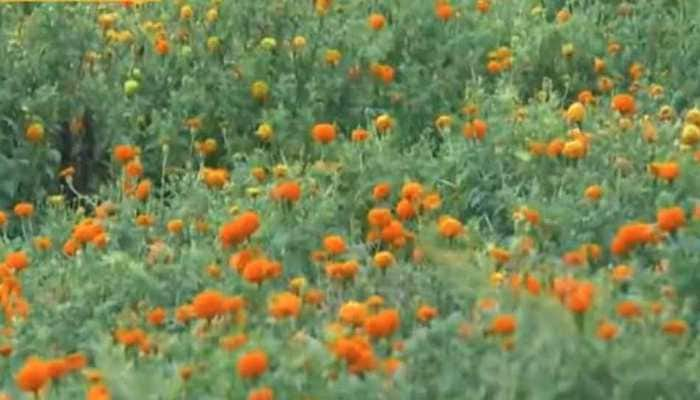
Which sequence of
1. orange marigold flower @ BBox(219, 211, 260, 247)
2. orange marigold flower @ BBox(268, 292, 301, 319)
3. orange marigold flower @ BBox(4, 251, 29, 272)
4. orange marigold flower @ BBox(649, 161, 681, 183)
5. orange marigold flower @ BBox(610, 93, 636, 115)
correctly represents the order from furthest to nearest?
1. orange marigold flower @ BBox(610, 93, 636, 115)
2. orange marigold flower @ BBox(4, 251, 29, 272)
3. orange marigold flower @ BBox(649, 161, 681, 183)
4. orange marigold flower @ BBox(219, 211, 260, 247)
5. orange marigold flower @ BBox(268, 292, 301, 319)

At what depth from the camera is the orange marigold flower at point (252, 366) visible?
9.90ft

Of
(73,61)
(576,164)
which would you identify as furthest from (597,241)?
(73,61)

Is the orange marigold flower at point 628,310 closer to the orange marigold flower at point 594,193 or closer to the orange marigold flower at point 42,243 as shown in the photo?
the orange marigold flower at point 594,193

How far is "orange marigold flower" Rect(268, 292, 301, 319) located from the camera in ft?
11.0

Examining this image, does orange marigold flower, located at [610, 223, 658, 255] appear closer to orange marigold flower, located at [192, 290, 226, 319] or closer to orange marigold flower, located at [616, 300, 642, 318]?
orange marigold flower, located at [616, 300, 642, 318]

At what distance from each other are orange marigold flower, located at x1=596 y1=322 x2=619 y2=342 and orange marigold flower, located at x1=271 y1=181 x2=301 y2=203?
4.88 ft

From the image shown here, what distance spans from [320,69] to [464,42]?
501mm

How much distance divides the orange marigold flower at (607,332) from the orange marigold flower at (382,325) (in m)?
0.43

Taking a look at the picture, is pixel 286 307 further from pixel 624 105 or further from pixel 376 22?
pixel 376 22

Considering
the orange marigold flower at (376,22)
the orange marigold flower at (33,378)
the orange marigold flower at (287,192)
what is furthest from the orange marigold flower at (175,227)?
the orange marigold flower at (376,22)

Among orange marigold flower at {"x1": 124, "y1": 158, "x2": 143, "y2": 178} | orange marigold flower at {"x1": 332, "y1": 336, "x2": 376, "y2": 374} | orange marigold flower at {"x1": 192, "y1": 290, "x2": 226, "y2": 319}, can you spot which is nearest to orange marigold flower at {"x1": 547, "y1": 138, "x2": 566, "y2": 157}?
orange marigold flower at {"x1": 124, "y1": 158, "x2": 143, "y2": 178}

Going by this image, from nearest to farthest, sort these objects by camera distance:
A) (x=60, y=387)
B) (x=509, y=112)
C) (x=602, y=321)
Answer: (x=602, y=321), (x=60, y=387), (x=509, y=112)

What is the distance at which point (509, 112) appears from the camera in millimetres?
5160

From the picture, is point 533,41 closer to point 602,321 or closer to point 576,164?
point 576,164
